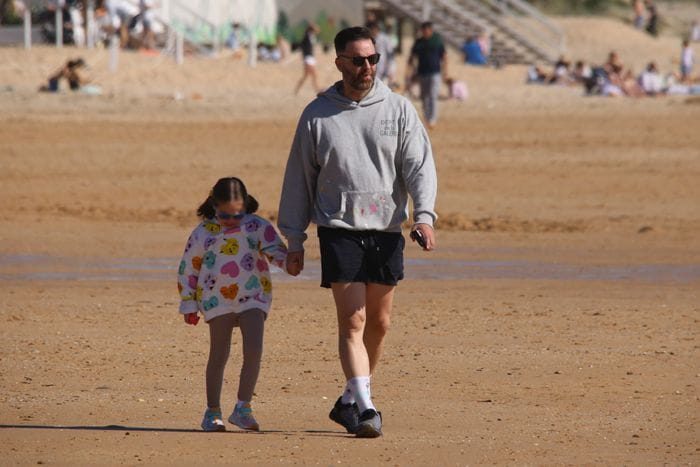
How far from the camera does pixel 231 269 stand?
6750mm

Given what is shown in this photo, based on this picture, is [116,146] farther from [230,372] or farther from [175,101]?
[230,372]

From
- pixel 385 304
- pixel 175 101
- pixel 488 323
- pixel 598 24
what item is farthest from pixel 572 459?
pixel 598 24

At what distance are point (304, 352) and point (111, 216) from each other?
8105 mm

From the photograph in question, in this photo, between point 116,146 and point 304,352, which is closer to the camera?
point 304,352

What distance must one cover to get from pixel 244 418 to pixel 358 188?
1176mm

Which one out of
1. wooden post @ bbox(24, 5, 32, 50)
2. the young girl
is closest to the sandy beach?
the young girl

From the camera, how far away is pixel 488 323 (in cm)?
1026

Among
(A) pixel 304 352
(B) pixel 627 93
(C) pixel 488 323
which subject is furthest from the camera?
(B) pixel 627 93

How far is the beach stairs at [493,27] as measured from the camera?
41000 millimetres

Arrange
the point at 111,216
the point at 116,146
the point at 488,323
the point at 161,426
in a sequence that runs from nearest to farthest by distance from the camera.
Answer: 1. the point at 161,426
2. the point at 488,323
3. the point at 111,216
4. the point at 116,146

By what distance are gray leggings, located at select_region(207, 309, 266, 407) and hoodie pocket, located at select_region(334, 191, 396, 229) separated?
600 mm

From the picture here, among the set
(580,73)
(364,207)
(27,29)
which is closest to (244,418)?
(364,207)

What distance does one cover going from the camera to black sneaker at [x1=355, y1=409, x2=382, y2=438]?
6.77 m

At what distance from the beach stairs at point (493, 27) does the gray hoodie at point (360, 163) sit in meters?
34.3
